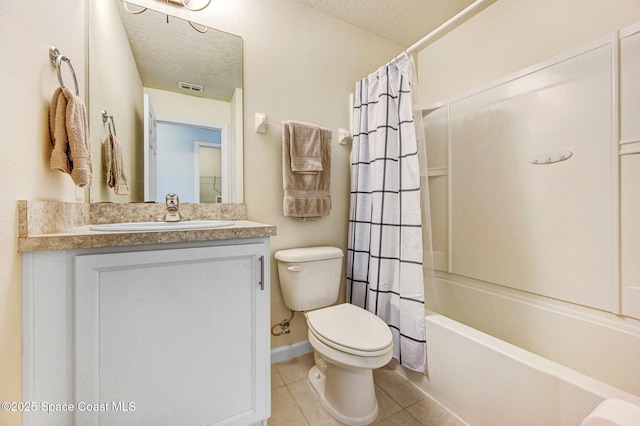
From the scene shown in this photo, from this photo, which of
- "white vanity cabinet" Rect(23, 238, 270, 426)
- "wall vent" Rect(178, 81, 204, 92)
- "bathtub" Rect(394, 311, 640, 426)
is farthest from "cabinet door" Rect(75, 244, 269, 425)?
"wall vent" Rect(178, 81, 204, 92)

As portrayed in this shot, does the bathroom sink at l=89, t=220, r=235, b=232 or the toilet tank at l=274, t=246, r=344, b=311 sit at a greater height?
the bathroom sink at l=89, t=220, r=235, b=232

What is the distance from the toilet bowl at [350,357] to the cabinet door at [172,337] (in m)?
0.29

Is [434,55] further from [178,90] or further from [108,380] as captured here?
[108,380]

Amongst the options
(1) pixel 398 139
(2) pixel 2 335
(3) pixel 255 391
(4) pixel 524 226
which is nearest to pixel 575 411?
(4) pixel 524 226

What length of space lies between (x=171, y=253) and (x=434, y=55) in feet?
7.74

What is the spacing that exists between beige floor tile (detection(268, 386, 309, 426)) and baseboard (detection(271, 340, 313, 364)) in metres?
0.23

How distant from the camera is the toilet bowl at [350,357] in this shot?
104 cm

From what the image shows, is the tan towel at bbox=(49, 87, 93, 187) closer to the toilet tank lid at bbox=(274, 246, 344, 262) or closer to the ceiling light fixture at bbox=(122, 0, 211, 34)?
the ceiling light fixture at bbox=(122, 0, 211, 34)

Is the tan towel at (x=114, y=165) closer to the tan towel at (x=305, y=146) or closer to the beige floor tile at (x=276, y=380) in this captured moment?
the tan towel at (x=305, y=146)

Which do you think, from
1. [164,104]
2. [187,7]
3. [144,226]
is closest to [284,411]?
[144,226]

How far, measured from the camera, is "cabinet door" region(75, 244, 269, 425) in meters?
0.73

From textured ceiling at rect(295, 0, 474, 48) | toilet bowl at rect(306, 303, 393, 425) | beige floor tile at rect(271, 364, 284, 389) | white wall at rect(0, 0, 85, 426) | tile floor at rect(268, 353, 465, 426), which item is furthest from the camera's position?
textured ceiling at rect(295, 0, 474, 48)

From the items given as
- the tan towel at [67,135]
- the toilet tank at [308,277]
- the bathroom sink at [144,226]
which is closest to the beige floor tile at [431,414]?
the toilet tank at [308,277]

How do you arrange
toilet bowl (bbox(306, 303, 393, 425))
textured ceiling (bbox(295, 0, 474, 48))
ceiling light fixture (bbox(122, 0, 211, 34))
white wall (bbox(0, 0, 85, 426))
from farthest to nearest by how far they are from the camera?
textured ceiling (bbox(295, 0, 474, 48)), ceiling light fixture (bbox(122, 0, 211, 34)), toilet bowl (bbox(306, 303, 393, 425)), white wall (bbox(0, 0, 85, 426))
